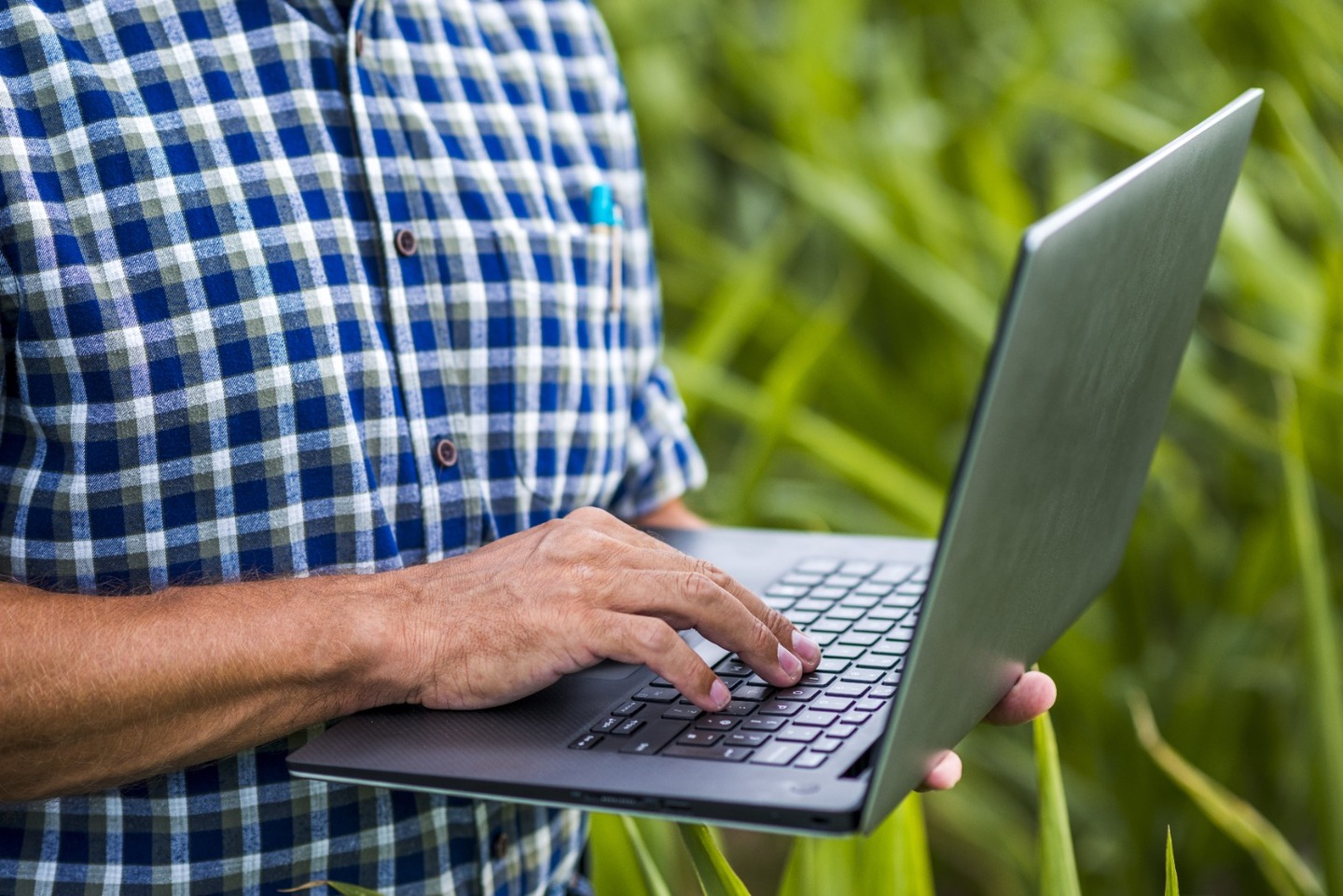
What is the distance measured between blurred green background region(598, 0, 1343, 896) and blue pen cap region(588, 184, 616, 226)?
358 mm

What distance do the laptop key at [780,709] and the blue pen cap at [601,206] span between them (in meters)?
0.35

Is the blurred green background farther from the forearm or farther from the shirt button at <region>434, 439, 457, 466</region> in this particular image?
the forearm

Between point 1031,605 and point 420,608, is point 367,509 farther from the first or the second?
point 1031,605

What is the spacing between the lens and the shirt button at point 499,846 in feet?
2.33

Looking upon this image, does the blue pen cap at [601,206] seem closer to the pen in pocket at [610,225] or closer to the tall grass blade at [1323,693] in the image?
the pen in pocket at [610,225]

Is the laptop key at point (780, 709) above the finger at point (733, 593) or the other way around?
the other way around

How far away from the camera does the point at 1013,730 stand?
1.32 metres

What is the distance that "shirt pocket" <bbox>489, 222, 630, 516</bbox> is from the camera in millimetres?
740

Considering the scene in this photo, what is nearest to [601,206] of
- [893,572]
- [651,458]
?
[651,458]

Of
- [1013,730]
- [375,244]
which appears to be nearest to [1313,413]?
[1013,730]

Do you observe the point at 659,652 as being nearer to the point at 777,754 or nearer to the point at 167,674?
the point at 777,754

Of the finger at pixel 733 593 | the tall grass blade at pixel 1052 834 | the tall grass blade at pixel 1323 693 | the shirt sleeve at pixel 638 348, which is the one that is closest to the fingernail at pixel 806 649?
the finger at pixel 733 593

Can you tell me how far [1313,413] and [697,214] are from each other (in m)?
0.98

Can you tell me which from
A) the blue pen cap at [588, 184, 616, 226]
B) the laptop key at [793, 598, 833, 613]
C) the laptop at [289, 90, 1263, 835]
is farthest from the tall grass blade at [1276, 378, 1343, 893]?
the blue pen cap at [588, 184, 616, 226]
